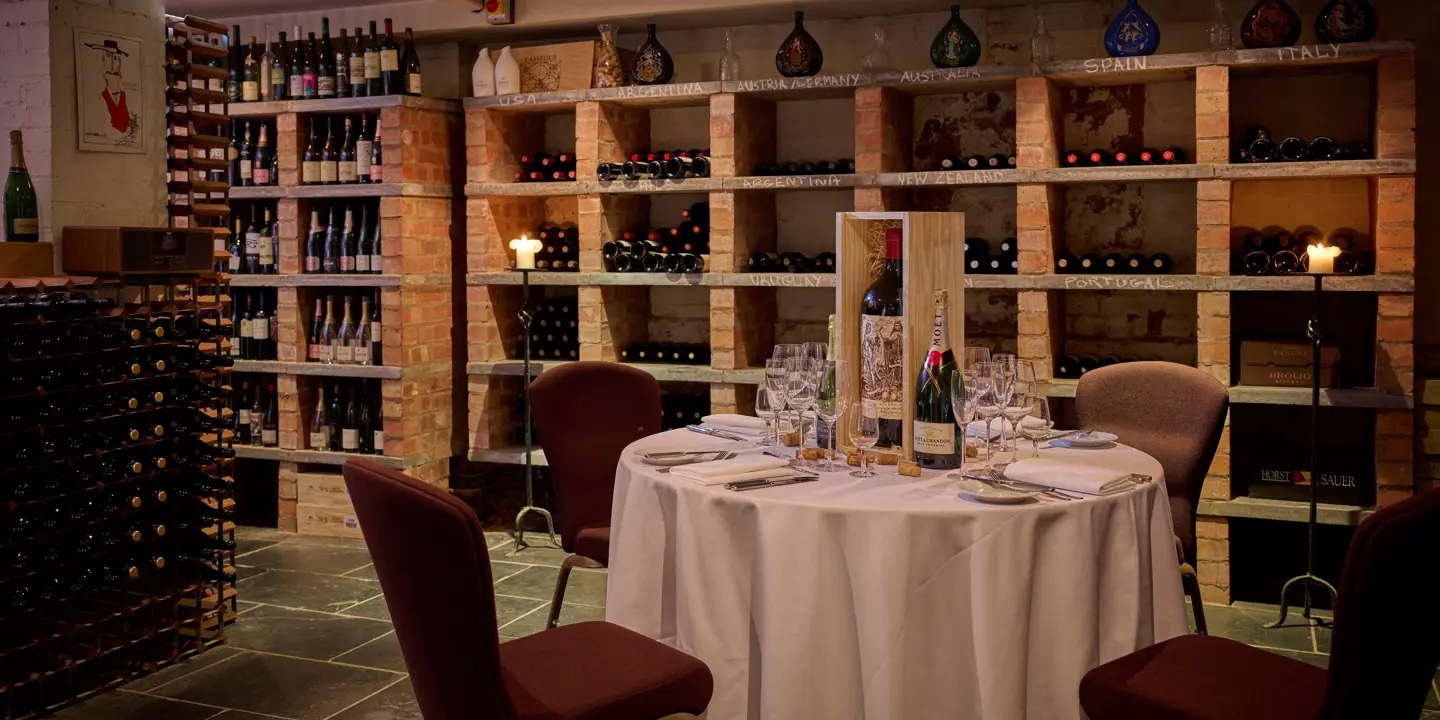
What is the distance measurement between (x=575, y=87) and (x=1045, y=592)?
14.1 ft

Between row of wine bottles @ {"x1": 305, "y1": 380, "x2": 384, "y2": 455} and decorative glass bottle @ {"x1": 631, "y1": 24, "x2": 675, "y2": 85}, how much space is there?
2.15 meters

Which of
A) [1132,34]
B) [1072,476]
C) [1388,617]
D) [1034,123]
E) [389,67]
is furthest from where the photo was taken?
[389,67]

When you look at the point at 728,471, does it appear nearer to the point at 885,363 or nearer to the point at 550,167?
the point at 885,363

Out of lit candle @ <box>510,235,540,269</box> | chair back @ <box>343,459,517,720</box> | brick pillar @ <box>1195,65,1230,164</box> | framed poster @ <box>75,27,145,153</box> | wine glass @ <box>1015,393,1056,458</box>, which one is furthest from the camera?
lit candle @ <box>510,235,540,269</box>

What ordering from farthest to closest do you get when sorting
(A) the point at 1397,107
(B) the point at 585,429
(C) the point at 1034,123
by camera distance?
(C) the point at 1034,123, (A) the point at 1397,107, (B) the point at 585,429

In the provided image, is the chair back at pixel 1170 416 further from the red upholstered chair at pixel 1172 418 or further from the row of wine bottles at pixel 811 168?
the row of wine bottles at pixel 811 168

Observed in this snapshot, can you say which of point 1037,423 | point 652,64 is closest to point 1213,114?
point 1037,423

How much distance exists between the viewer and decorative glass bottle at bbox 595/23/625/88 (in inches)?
240

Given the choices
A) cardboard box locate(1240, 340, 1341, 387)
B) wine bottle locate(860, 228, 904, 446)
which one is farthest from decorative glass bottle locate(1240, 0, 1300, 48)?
wine bottle locate(860, 228, 904, 446)

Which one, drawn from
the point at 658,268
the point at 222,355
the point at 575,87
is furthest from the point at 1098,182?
the point at 222,355

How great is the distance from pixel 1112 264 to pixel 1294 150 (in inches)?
32.6

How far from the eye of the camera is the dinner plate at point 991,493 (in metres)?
2.62

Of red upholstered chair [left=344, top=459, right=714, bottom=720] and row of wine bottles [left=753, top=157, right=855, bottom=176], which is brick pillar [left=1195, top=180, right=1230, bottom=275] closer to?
row of wine bottles [left=753, top=157, right=855, bottom=176]

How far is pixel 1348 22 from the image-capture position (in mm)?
4852
